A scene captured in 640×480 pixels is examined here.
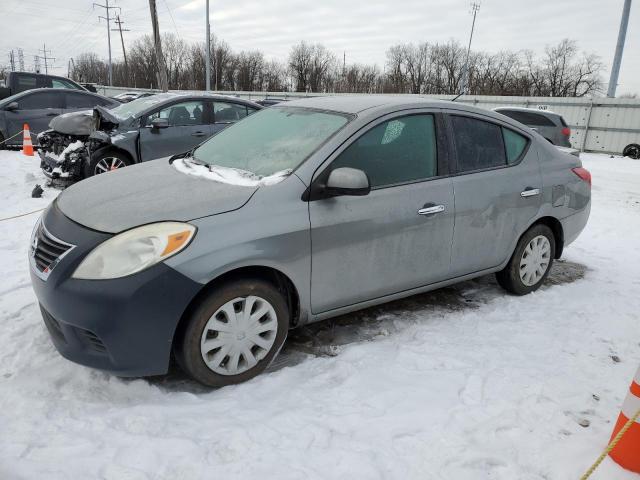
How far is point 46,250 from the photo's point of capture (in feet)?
9.21

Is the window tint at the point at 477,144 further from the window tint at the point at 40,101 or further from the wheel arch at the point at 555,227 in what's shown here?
the window tint at the point at 40,101

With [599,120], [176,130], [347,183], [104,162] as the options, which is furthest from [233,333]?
[599,120]

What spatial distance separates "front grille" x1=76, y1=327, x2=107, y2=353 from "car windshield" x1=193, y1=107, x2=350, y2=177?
4.39 feet

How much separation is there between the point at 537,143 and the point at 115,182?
345 centimetres

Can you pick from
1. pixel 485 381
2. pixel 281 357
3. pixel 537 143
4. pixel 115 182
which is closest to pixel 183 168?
pixel 115 182

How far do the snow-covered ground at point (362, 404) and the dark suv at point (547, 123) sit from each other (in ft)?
38.0

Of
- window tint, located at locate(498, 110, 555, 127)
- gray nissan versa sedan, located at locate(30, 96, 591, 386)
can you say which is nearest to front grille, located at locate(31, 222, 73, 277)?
gray nissan versa sedan, located at locate(30, 96, 591, 386)

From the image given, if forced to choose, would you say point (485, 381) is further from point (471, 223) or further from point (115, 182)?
point (115, 182)

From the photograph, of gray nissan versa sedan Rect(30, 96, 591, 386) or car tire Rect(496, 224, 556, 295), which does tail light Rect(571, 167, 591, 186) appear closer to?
gray nissan versa sedan Rect(30, 96, 591, 386)

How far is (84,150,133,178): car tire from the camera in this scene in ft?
24.8

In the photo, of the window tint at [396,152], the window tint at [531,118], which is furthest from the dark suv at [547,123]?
the window tint at [396,152]

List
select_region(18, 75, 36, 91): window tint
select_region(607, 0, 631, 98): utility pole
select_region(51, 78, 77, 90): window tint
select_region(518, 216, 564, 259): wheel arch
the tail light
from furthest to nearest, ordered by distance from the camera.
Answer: select_region(607, 0, 631, 98): utility pole
select_region(18, 75, 36, 91): window tint
select_region(51, 78, 77, 90): window tint
the tail light
select_region(518, 216, 564, 259): wheel arch

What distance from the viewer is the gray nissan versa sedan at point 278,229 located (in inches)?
103

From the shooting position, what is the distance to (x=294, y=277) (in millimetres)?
3012
